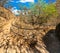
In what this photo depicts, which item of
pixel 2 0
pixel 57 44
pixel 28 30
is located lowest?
pixel 57 44

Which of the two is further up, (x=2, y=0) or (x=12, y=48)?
(x=2, y=0)

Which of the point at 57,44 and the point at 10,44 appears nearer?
the point at 10,44

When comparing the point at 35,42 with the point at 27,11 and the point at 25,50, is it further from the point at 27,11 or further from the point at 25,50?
the point at 27,11

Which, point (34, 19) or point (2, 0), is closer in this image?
point (34, 19)

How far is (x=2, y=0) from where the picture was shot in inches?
479

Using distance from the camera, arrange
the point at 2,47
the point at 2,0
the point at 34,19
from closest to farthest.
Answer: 1. the point at 2,47
2. the point at 34,19
3. the point at 2,0

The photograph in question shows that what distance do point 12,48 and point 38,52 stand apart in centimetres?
106

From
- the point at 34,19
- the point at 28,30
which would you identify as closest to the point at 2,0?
the point at 34,19

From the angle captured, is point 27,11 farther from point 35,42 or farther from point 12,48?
point 12,48

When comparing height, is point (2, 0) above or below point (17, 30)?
above

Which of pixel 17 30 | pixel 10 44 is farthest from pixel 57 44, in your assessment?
pixel 10 44

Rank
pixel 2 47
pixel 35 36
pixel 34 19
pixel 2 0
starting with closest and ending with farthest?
1. pixel 2 47
2. pixel 35 36
3. pixel 34 19
4. pixel 2 0

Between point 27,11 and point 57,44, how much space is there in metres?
2.47

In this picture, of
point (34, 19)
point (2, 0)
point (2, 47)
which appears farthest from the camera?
point (2, 0)
